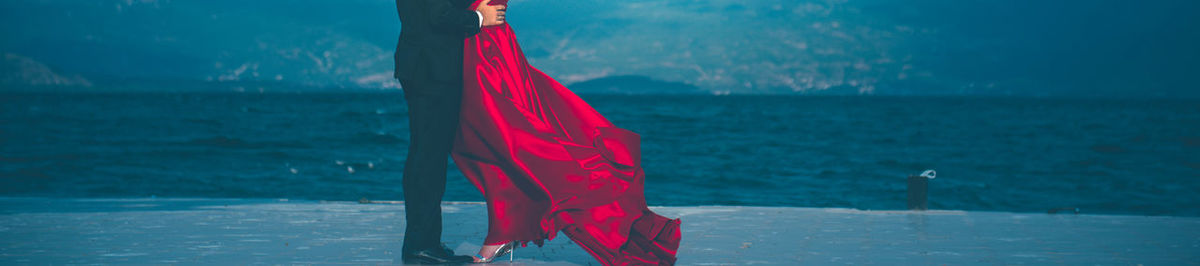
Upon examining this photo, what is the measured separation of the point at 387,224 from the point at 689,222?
5.93 ft

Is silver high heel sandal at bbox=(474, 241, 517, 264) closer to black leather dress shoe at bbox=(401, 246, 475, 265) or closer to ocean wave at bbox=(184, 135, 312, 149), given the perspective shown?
black leather dress shoe at bbox=(401, 246, 475, 265)

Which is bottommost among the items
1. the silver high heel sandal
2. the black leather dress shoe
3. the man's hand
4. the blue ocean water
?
the black leather dress shoe

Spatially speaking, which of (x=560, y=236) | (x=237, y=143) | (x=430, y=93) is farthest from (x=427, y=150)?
(x=237, y=143)

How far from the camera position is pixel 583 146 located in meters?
4.79

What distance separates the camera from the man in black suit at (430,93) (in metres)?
4.53

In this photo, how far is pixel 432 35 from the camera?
4551mm

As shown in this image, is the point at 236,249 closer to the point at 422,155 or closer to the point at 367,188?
the point at 422,155

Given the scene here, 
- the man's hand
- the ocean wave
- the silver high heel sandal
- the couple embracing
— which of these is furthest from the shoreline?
the ocean wave

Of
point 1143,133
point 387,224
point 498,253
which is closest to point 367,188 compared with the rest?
point 387,224

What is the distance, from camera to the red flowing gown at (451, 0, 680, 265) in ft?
15.5

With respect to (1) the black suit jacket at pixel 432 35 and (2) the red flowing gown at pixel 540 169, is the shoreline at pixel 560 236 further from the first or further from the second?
(1) the black suit jacket at pixel 432 35

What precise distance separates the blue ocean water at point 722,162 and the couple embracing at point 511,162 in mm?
15338

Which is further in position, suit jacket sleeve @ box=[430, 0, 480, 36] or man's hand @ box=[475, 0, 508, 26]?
man's hand @ box=[475, 0, 508, 26]

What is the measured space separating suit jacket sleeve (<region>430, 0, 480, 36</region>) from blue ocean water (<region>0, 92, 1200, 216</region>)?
15.7m
